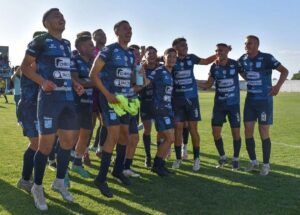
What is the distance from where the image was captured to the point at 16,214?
5289mm

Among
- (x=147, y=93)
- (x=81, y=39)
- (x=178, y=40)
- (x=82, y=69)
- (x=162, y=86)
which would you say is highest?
(x=178, y=40)

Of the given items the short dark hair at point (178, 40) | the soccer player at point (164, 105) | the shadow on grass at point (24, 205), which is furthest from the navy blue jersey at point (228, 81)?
the shadow on grass at point (24, 205)

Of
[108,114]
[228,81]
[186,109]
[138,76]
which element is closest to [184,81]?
[186,109]

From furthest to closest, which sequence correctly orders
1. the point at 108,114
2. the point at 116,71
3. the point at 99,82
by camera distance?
the point at 116,71 < the point at 108,114 < the point at 99,82

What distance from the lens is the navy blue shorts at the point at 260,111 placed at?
811 cm

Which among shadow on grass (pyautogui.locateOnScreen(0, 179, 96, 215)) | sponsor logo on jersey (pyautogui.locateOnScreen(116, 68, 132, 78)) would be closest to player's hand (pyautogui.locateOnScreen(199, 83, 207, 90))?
sponsor logo on jersey (pyautogui.locateOnScreen(116, 68, 132, 78))

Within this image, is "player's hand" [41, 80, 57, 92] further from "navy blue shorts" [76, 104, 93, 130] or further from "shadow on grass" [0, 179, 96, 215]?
"navy blue shorts" [76, 104, 93, 130]

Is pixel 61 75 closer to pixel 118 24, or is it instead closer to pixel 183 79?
pixel 118 24

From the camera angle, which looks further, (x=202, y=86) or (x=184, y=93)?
(x=202, y=86)

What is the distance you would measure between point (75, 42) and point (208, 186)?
3.23m

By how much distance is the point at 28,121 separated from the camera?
20.5ft

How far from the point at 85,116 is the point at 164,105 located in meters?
1.38

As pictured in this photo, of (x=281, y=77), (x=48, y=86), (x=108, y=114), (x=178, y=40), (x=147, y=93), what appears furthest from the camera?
(x=147, y=93)

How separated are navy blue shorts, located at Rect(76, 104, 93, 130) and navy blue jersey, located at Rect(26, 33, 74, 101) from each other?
6.35 feet
